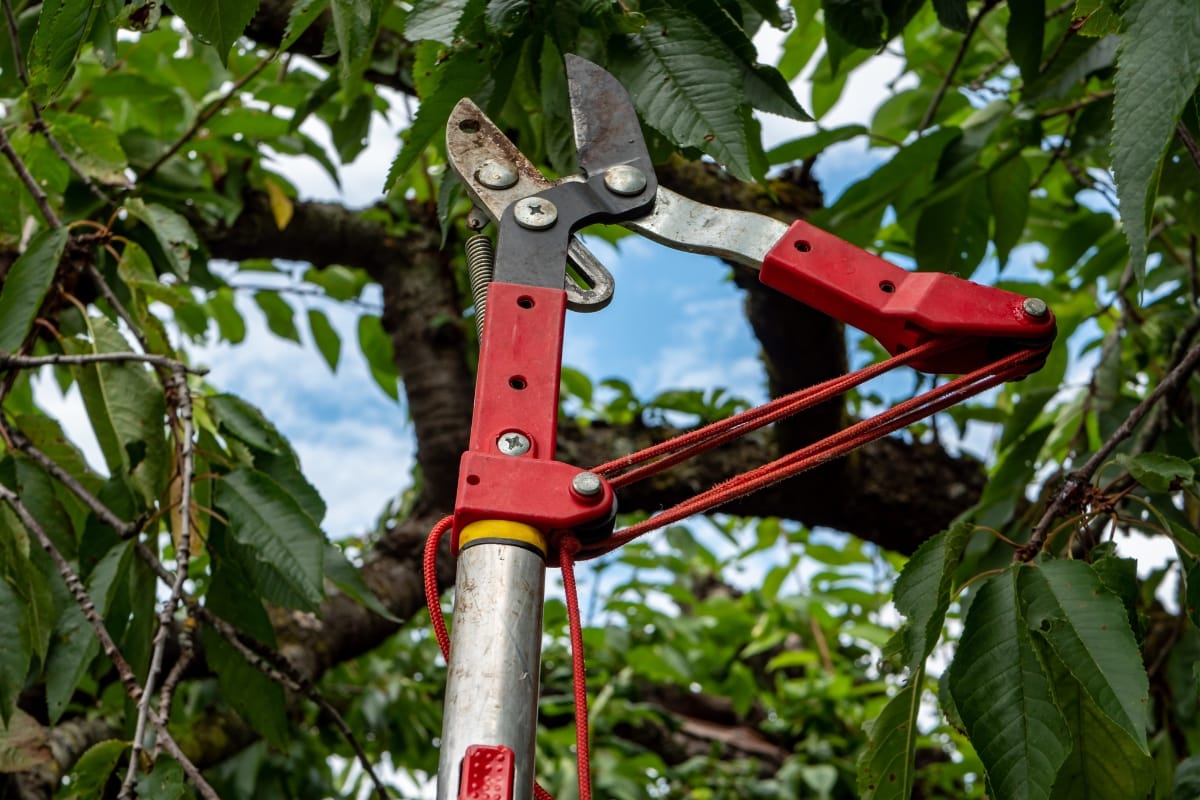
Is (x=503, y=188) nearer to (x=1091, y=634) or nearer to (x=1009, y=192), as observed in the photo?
(x=1091, y=634)

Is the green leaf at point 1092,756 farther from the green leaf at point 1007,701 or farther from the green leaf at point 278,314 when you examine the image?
the green leaf at point 278,314

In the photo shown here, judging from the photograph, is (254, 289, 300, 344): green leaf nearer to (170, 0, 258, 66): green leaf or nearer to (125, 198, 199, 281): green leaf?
(125, 198, 199, 281): green leaf

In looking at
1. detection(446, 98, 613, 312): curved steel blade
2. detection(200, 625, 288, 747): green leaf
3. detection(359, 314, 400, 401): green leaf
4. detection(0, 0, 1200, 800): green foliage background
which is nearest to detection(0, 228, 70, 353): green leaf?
detection(0, 0, 1200, 800): green foliage background

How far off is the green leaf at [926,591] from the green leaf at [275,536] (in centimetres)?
54

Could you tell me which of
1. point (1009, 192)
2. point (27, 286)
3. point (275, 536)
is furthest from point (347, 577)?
point (1009, 192)

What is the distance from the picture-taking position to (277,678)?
1372 millimetres

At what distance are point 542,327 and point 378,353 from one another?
2.23 metres

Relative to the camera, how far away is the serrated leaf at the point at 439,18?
3.81 feet

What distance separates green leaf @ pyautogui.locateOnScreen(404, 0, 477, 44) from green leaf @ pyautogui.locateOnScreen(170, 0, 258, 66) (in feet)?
0.54

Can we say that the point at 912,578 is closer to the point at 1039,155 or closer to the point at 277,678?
the point at 277,678

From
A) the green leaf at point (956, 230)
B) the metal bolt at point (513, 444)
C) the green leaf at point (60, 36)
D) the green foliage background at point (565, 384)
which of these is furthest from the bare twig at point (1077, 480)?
the green leaf at point (60, 36)

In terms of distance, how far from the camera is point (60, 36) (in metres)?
1.04

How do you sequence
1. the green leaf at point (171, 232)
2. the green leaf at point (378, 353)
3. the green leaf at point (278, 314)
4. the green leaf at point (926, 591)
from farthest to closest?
the green leaf at point (378, 353), the green leaf at point (278, 314), the green leaf at point (171, 232), the green leaf at point (926, 591)

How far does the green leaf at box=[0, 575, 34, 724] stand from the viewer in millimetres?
1241
